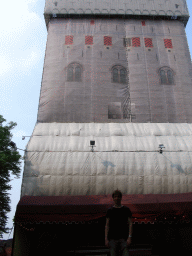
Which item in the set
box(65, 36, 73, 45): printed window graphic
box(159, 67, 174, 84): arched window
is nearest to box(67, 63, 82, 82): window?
box(65, 36, 73, 45): printed window graphic

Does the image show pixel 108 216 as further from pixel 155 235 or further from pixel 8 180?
pixel 8 180

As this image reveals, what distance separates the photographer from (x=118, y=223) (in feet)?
11.8

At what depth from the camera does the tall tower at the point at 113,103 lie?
1062 centimetres

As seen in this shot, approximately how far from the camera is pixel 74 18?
17.3m

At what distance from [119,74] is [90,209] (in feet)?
32.1

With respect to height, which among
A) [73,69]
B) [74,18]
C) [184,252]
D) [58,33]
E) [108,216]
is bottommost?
[184,252]

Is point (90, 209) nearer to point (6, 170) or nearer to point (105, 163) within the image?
point (105, 163)

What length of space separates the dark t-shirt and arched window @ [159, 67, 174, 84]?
42.7 ft

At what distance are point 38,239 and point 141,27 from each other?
1604 centimetres

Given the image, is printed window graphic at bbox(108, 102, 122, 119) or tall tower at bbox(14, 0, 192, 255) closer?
tall tower at bbox(14, 0, 192, 255)

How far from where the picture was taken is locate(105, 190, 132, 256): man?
3.49m

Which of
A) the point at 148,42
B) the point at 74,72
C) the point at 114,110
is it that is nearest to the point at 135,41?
the point at 148,42

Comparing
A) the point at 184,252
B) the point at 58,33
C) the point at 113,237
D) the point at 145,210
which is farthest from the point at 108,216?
the point at 58,33

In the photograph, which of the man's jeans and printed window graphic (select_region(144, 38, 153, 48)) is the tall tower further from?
the man's jeans
